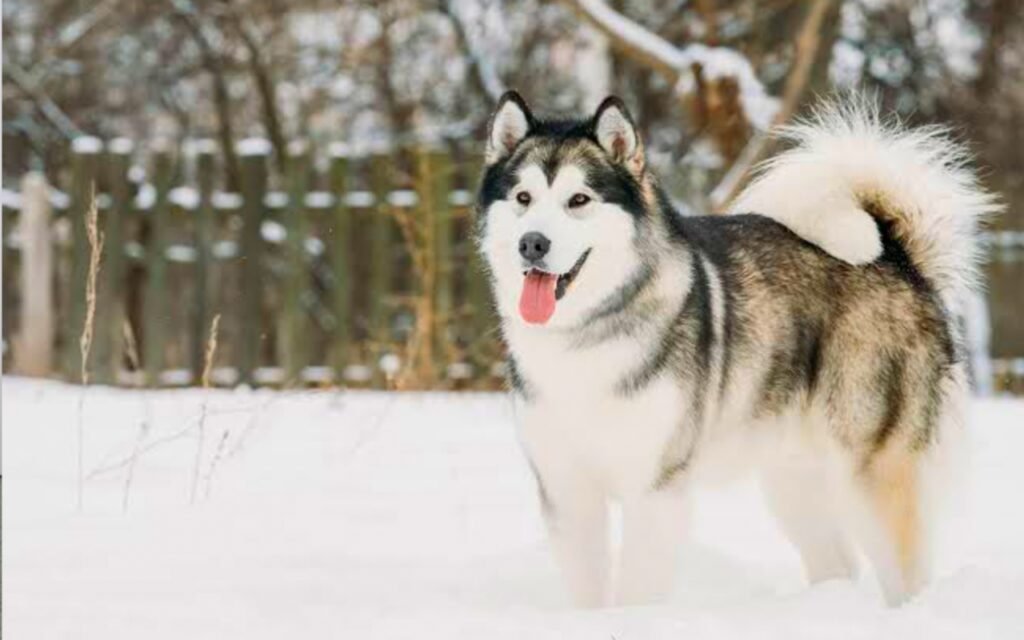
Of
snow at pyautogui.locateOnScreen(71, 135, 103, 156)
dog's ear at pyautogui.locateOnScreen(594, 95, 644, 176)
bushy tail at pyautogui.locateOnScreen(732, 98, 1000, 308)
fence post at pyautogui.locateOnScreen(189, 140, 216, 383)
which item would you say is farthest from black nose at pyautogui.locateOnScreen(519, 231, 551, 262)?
snow at pyautogui.locateOnScreen(71, 135, 103, 156)

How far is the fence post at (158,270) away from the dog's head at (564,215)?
5.35 metres

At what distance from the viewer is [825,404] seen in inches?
144

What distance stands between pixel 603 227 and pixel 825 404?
30.8 inches

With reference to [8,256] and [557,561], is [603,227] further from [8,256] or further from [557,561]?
[8,256]

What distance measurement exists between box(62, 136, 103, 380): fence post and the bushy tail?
5.41 m

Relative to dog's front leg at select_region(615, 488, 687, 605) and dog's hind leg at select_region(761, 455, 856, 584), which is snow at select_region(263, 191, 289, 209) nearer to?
dog's hind leg at select_region(761, 455, 856, 584)

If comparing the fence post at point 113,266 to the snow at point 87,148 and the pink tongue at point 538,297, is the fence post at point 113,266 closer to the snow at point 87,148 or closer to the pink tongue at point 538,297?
the snow at point 87,148

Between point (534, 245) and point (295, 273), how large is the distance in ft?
18.1

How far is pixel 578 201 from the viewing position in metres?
3.38

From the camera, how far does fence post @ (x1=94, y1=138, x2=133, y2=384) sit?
8.41m

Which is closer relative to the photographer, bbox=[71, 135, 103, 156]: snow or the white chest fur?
the white chest fur

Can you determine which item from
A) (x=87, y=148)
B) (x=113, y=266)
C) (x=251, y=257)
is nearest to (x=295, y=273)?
(x=251, y=257)

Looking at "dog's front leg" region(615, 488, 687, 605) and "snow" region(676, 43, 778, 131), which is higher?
"snow" region(676, 43, 778, 131)

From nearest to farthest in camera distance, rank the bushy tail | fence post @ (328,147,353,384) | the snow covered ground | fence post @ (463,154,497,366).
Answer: the snow covered ground → the bushy tail → fence post @ (463,154,497,366) → fence post @ (328,147,353,384)
